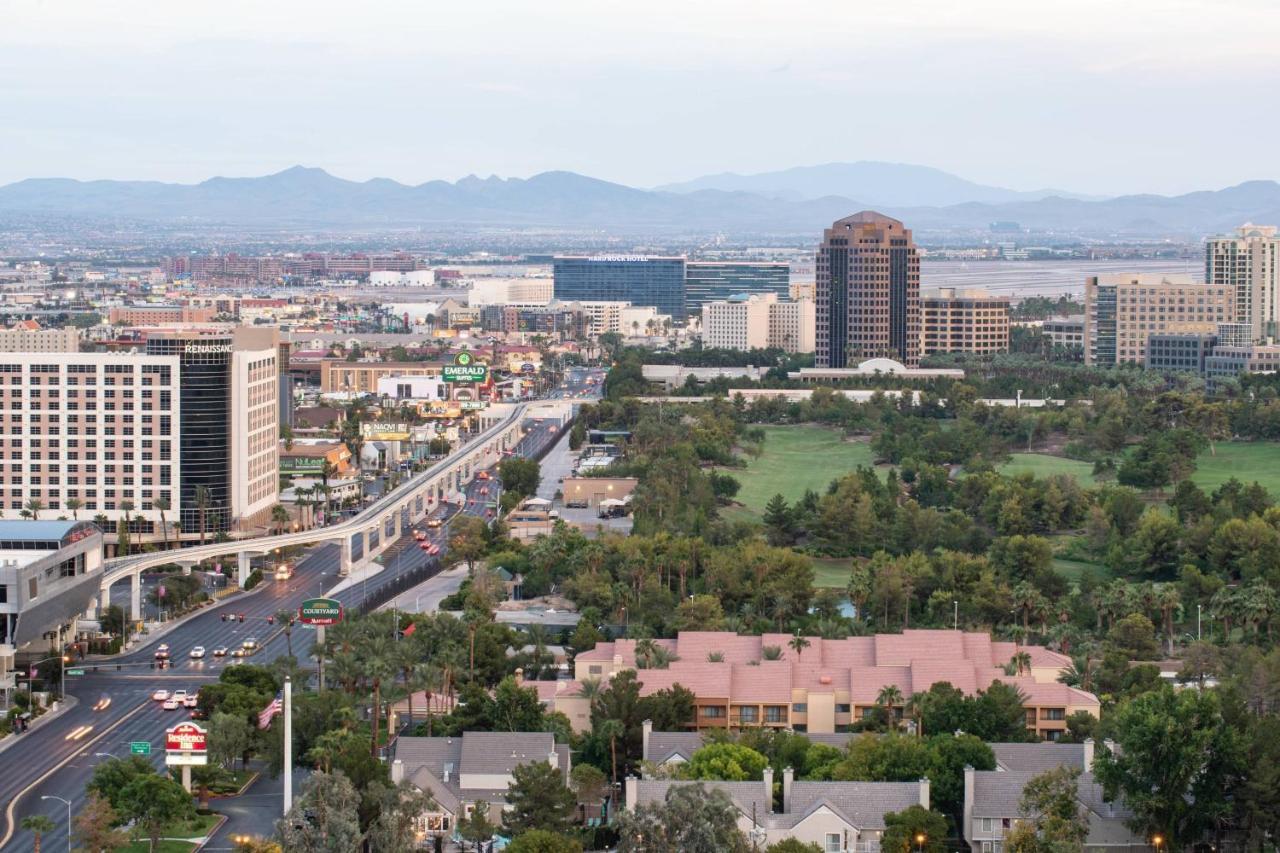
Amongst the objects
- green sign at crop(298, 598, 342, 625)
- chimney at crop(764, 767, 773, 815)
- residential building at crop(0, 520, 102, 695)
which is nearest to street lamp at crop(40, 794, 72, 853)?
residential building at crop(0, 520, 102, 695)

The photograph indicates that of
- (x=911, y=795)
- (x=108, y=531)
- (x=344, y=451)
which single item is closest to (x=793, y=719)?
(x=911, y=795)

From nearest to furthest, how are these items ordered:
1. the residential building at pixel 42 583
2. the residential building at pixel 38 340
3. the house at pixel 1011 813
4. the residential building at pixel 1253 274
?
the house at pixel 1011 813 < the residential building at pixel 42 583 < the residential building at pixel 38 340 < the residential building at pixel 1253 274

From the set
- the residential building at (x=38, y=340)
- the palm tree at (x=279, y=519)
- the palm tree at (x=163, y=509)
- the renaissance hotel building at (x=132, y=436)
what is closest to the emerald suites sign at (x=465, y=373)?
the residential building at (x=38, y=340)

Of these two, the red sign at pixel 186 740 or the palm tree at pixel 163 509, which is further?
the palm tree at pixel 163 509

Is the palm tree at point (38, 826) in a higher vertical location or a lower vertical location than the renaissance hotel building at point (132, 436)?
lower

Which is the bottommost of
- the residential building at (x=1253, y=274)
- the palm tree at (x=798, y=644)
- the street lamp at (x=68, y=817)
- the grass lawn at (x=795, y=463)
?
the street lamp at (x=68, y=817)

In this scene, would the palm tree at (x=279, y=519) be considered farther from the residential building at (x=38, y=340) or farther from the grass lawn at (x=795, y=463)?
the residential building at (x=38, y=340)

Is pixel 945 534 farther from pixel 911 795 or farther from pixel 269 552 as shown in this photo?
pixel 911 795
